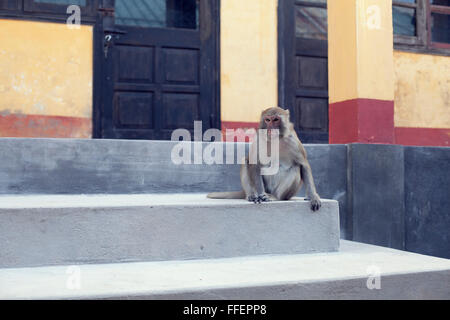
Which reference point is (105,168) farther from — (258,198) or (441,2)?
(441,2)

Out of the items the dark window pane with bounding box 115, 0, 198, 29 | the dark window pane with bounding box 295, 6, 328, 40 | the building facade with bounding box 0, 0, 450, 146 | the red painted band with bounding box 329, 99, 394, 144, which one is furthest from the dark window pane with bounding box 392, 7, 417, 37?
the dark window pane with bounding box 115, 0, 198, 29

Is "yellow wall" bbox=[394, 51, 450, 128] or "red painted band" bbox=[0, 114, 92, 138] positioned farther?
"yellow wall" bbox=[394, 51, 450, 128]

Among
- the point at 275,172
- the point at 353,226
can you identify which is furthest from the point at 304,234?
the point at 353,226

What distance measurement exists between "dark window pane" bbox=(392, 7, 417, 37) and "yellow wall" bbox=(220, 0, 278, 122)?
6.85 feet

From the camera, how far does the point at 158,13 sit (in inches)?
252

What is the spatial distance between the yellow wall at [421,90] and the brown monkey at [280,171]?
12.8 feet

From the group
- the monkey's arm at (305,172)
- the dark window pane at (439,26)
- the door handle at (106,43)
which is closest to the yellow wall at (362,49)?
the monkey's arm at (305,172)

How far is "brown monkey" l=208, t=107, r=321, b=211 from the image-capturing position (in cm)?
355

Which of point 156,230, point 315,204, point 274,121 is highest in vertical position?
point 274,121

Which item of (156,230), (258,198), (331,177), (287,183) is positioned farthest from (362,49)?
(156,230)

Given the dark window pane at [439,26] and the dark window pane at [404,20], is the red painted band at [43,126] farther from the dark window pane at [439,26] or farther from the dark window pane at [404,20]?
the dark window pane at [439,26]

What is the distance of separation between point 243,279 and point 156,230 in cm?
75

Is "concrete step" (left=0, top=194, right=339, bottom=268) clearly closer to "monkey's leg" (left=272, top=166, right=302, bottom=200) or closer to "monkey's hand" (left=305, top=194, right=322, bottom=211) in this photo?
"monkey's hand" (left=305, top=194, right=322, bottom=211)

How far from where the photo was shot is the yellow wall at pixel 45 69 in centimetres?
568
